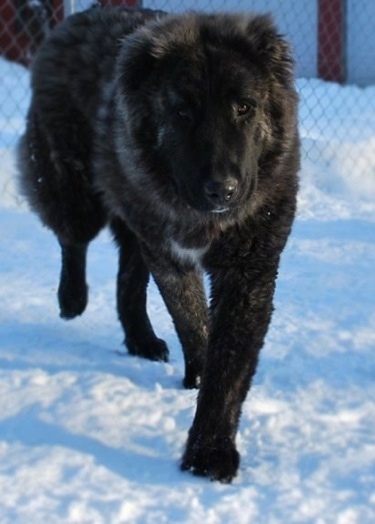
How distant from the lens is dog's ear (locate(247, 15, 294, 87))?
299cm

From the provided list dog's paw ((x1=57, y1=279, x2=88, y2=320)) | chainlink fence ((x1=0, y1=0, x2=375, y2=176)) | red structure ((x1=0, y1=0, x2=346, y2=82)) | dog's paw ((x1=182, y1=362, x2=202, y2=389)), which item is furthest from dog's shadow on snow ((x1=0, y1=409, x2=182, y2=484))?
red structure ((x1=0, y1=0, x2=346, y2=82))

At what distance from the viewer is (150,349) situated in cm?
386

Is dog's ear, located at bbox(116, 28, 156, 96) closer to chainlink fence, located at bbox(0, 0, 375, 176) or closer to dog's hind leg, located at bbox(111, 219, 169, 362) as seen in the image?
dog's hind leg, located at bbox(111, 219, 169, 362)

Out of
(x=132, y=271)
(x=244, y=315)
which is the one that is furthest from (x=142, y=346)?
(x=244, y=315)

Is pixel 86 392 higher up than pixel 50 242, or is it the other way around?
pixel 86 392

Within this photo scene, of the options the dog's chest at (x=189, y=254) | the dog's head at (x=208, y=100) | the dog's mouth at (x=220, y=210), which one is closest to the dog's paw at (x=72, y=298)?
the dog's chest at (x=189, y=254)

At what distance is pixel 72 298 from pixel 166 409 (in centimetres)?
121

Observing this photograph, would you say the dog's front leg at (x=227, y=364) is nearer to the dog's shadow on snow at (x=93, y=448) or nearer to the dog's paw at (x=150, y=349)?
the dog's shadow on snow at (x=93, y=448)

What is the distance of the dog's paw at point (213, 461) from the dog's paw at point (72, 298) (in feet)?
5.27

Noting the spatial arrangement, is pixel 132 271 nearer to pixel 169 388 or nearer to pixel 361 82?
pixel 169 388

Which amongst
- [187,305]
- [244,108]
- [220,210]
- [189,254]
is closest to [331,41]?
[187,305]

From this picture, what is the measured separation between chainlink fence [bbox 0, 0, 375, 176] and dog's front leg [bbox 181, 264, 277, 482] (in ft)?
16.1

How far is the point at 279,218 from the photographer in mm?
3027

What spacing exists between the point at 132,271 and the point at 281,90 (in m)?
1.36
